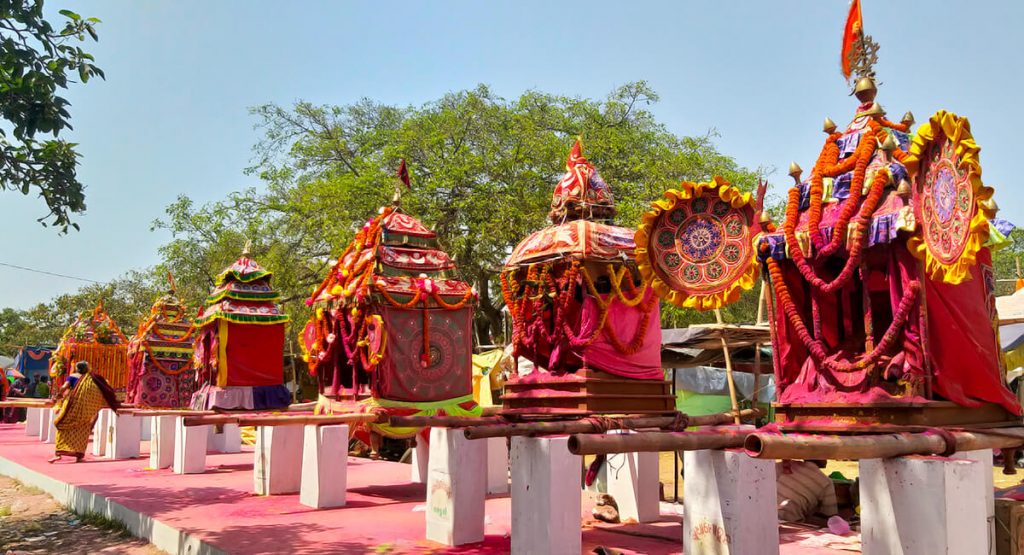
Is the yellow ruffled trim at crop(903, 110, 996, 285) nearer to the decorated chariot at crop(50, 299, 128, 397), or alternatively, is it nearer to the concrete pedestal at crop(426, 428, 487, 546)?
the concrete pedestal at crop(426, 428, 487, 546)

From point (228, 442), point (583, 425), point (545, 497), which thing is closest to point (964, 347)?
point (583, 425)

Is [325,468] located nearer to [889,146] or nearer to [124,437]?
[889,146]

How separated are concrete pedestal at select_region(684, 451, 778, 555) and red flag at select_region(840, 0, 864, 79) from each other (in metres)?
2.71

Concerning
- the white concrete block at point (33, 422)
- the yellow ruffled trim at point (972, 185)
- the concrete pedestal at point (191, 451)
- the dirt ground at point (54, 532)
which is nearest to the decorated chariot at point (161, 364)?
the concrete pedestal at point (191, 451)

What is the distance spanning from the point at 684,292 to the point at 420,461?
17.2 feet

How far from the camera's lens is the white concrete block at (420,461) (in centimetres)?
957

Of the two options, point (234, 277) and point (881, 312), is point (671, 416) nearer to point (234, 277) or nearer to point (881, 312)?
point (881, 312)

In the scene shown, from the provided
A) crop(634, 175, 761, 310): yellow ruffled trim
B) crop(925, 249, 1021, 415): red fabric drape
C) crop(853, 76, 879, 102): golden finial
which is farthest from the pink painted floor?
crop(853, 76, 879, 102): golden finial

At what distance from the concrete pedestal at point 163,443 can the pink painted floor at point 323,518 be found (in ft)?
1.25

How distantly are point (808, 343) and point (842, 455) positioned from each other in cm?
123

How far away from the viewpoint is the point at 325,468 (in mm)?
7723

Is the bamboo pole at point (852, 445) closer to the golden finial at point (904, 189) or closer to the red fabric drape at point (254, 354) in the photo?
the golden finial at point (904, 189)

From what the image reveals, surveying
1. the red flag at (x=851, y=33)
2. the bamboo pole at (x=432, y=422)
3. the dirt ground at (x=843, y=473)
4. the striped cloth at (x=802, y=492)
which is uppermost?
the red flag at (x=851, y=33)

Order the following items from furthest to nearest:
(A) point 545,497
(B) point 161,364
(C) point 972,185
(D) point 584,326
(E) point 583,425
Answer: (B) point 161,364 → (D) point 584,326 → (E) point 583,425 → (A) point 545,497 → (C) point 972,185
